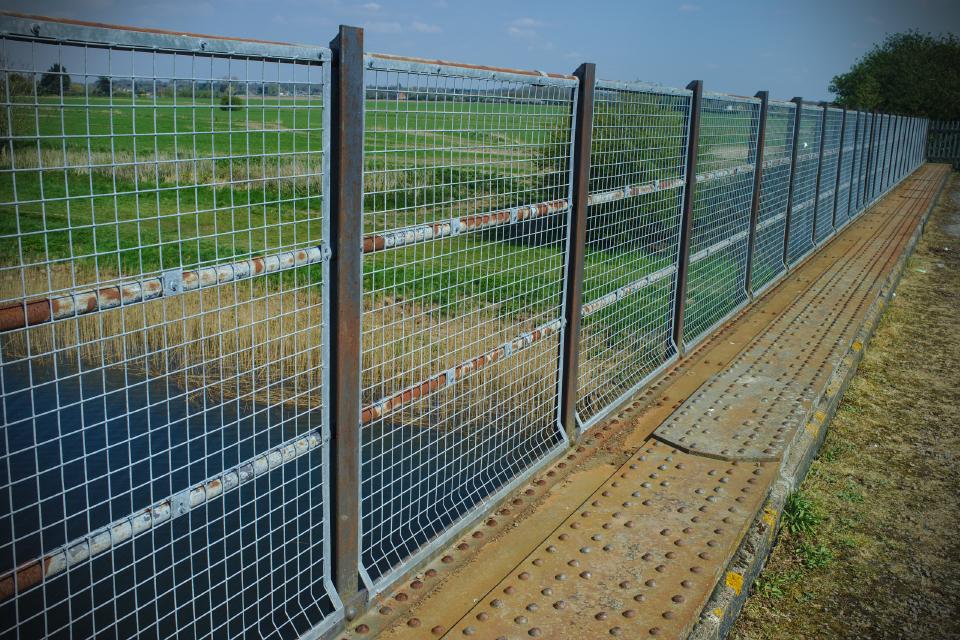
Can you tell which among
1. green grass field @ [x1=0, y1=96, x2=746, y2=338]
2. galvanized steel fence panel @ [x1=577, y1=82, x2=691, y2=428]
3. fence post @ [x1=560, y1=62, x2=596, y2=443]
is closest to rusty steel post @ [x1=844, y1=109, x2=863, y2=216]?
green grass field @ [x1=0, y1=96, x2=746, y2=338]

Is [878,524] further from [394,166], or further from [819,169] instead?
[819,169]

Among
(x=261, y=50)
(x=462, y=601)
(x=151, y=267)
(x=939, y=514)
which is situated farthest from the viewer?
(x=151, y=267)

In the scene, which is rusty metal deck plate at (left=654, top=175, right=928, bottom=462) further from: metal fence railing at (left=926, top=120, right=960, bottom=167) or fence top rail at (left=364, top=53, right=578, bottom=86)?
metal fence railing at (left=926, top=120, right=960, bottom=167)

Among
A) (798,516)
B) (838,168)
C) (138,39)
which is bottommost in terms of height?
(798,516)

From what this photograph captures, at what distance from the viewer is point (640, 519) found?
410cm

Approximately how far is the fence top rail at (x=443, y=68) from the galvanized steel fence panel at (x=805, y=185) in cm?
715

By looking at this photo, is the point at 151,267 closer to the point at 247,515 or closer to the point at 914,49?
the point at 247,515

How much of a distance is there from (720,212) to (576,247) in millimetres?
3448

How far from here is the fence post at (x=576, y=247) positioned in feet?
14.8

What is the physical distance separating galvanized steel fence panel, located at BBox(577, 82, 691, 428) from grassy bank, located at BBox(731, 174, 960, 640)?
1.38 metres

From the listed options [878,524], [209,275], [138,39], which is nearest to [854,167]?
[878,524]

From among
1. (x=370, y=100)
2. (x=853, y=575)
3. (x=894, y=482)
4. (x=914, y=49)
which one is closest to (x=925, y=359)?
(x=894, y=482)

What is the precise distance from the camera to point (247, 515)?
7703 mm

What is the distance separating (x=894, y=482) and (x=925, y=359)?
11.4 feet
